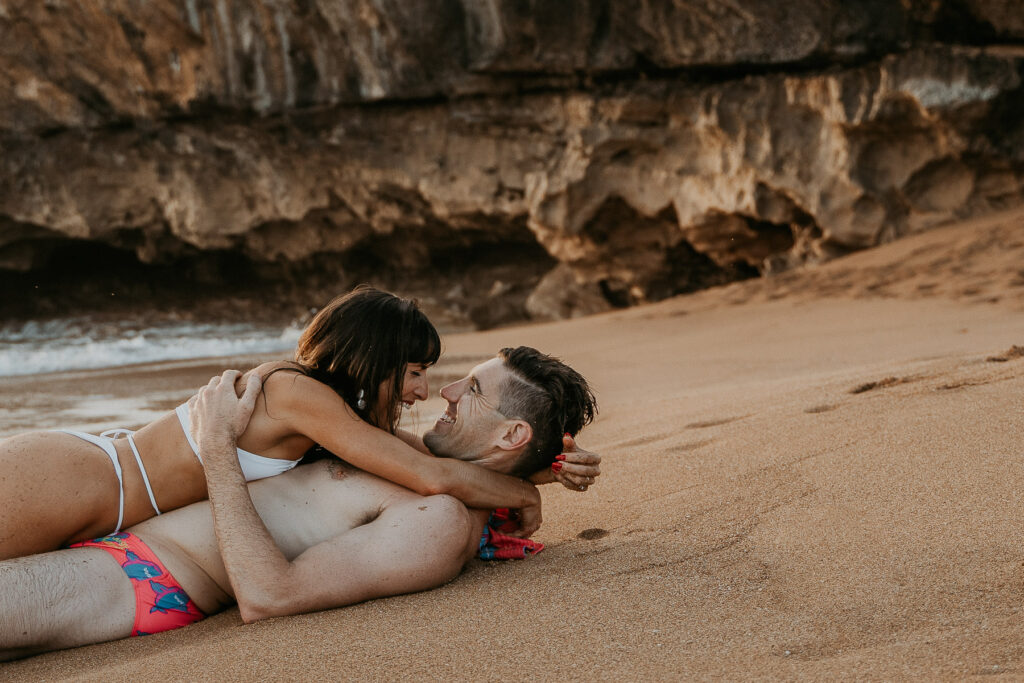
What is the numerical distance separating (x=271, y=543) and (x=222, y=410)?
40 centimetres

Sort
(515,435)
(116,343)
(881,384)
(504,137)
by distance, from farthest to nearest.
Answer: (116,343)
(504,137)
(881,384)
(515,435)

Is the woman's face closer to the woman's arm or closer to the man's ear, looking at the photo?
the woman's arm

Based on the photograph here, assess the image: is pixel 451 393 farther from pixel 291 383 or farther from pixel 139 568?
pixel 139 568

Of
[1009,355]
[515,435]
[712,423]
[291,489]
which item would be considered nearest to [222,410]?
[291,489]

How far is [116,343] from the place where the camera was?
12.1m

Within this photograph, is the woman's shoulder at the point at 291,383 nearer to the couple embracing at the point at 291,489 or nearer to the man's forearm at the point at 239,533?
the couple embracing at the point at 291,489

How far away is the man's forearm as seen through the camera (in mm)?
2176

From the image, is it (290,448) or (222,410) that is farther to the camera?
(290,448)

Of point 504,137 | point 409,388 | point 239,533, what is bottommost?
point 239,533

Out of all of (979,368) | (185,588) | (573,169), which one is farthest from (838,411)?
(573,169)

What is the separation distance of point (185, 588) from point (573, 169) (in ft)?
29.5

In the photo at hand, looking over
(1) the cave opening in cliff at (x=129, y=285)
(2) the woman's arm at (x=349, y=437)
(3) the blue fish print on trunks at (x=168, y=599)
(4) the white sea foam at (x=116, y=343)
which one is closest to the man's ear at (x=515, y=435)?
(2) the woman's arm at (x=349, y=437)

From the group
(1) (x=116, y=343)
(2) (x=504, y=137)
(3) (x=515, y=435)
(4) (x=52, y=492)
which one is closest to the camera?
(4) (x=52, y=492)

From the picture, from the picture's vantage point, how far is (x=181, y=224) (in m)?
12.8
